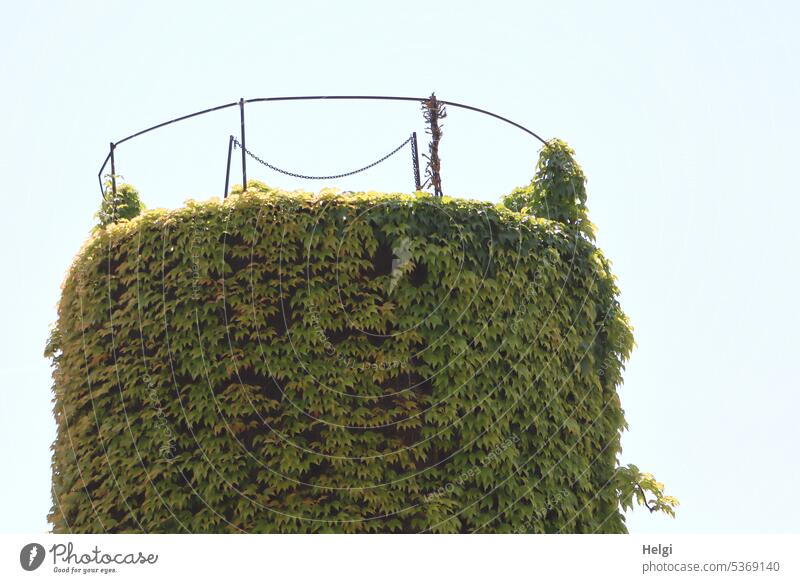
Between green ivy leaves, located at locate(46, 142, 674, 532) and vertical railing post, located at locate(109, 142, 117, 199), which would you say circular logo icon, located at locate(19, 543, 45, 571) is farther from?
vertical railing post, located at locate(109, 142, 117, 199)

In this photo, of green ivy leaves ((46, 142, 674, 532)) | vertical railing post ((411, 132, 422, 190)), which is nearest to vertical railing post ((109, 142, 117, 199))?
green ivy leaves ((46, 142, 674, 532))

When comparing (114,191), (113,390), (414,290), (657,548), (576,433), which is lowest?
(657,548)

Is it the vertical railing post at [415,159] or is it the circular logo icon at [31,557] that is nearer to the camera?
the circular logo icon at [31,557]

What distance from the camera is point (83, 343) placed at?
12305mm

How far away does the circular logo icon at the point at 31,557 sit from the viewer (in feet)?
34.3

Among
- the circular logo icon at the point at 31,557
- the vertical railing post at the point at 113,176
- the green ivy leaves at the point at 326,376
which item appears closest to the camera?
the circular logo icon at the point at 31,557

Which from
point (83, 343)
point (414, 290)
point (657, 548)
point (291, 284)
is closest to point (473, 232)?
point (414, 290)

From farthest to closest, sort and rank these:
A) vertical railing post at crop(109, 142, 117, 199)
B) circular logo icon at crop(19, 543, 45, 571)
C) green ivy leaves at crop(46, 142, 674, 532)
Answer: vertical railing post at crop(109, 142, 117, 199), green ivy leaves at crop(46, 142, 674, 532), circular logo icon at crop(19, 543, 45, 571)

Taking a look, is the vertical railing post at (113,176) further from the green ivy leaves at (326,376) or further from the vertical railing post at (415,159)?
the vertical railing post at (415,159)

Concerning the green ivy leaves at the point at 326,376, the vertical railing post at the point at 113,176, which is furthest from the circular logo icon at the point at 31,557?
the vertical railing post at the point at 113,176

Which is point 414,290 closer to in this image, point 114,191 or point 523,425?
point 523,425

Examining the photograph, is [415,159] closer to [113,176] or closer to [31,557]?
[113,176]

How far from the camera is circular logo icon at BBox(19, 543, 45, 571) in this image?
1045cm

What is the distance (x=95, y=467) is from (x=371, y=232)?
3984 millimetres
